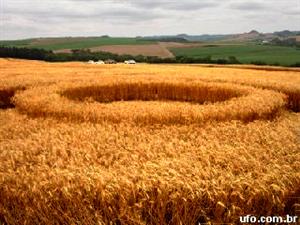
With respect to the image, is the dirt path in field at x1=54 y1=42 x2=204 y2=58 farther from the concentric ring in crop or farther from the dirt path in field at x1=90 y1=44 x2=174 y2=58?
the concentric ring in crop

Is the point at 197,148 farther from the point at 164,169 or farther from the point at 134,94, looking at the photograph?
the point at 134,94

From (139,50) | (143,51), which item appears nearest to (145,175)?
(143,51)

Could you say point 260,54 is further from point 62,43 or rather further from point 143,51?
point 62,43

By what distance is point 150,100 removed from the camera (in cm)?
2180

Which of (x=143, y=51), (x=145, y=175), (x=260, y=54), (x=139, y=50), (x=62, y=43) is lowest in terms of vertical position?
(x=145, y=175)

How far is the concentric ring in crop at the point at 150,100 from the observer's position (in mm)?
13430

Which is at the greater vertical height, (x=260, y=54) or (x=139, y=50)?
(x=139, y=50)

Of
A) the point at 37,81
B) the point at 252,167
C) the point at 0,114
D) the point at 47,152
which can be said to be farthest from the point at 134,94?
the point at 252,167

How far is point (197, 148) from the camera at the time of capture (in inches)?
328

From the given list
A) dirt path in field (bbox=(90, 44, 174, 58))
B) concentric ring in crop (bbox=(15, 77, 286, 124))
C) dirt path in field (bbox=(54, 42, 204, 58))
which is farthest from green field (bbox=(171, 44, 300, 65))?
concentric ring in crop (bbox=(15, 77, 286, 124))

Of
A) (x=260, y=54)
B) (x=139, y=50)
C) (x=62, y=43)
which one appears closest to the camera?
(x=260, y=54)

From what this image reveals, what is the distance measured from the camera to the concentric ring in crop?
13.4 m

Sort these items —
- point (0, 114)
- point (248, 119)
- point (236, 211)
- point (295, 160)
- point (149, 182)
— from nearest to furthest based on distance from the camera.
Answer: point (236, 211), point (149, 182), point (295, 160), point (248, 119), point (0, 114)

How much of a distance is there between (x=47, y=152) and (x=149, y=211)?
3.40 meters
